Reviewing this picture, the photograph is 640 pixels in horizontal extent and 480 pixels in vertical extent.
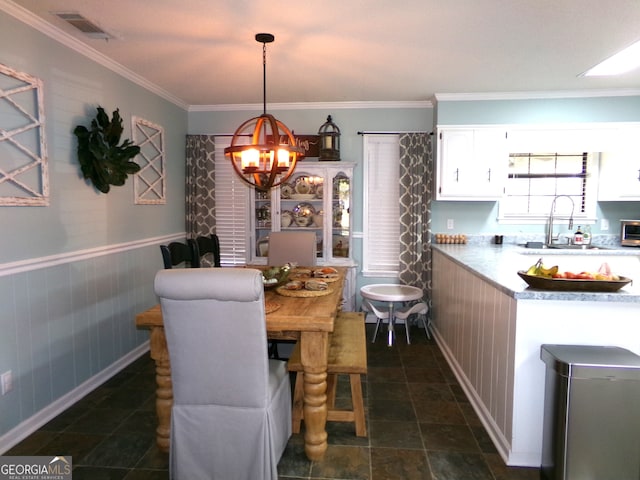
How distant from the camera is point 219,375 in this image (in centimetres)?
180

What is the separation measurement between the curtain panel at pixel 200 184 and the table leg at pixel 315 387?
2779mm

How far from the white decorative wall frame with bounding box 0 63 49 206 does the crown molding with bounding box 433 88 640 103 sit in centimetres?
334

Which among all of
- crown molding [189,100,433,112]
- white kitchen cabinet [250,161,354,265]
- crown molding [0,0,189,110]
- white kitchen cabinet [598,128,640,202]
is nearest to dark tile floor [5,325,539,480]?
white kitchen cabinet [250,161,354,265]

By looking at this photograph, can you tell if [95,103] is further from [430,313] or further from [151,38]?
[430,313]

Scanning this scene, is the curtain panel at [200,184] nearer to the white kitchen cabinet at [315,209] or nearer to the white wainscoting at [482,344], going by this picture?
the white kitchen cabinet at [315,209]

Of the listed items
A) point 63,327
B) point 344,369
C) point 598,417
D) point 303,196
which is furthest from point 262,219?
point 598,417

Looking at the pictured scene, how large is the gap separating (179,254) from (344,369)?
1.34 metres

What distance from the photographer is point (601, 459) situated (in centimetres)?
178

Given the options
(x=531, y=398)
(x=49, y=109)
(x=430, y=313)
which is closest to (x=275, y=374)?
(x=531, y=398)

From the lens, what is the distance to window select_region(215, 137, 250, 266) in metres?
4.59

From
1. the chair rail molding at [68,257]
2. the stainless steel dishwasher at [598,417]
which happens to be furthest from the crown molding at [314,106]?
the stainless steel dishwasher at [598,417]

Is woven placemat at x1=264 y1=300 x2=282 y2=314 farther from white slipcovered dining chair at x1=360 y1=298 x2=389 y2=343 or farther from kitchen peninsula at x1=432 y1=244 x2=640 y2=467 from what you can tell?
white slipcovered dining chair at x1=360 y1=298 x2=389 y2=343

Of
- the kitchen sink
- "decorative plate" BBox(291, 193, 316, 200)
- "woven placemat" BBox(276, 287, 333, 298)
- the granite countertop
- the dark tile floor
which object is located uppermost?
"decorative plate" BBox(291, 193, 316, 200)

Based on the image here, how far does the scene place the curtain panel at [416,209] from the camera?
14.0 ft
